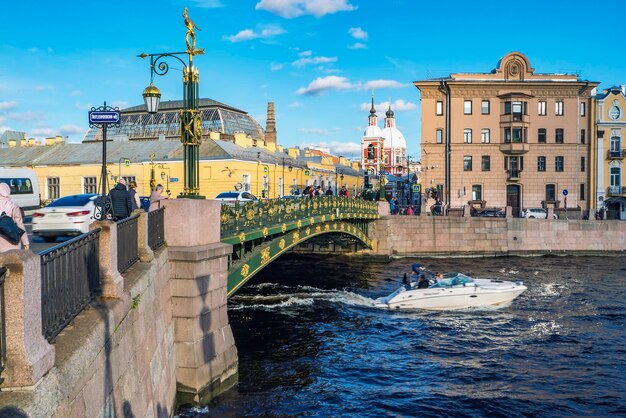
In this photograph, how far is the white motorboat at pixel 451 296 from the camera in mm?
22359

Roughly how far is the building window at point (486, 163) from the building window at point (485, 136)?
1.32 metres

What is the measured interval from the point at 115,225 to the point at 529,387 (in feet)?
36.3

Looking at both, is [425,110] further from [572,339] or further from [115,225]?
[115,225]

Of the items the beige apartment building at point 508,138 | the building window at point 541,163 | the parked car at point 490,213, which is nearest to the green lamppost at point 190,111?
the parked car at point 490,213

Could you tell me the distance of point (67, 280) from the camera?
5.51 metres

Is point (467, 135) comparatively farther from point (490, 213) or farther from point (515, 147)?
point (490, 213)

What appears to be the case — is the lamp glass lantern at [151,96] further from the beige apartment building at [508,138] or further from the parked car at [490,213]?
the beige apartment building at [508,138]

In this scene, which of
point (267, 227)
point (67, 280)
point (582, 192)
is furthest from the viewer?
point (582, 192)

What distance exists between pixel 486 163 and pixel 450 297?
32.3m

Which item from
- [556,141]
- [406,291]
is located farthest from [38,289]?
[556,141]

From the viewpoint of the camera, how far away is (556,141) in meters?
52.3

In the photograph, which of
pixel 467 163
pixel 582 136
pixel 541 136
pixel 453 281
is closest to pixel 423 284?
pixel 453 281

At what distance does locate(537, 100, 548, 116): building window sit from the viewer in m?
52.0

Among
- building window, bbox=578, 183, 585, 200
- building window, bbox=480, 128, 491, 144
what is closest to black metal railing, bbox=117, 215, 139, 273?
building window, bbox=480, 128, 491, 144
